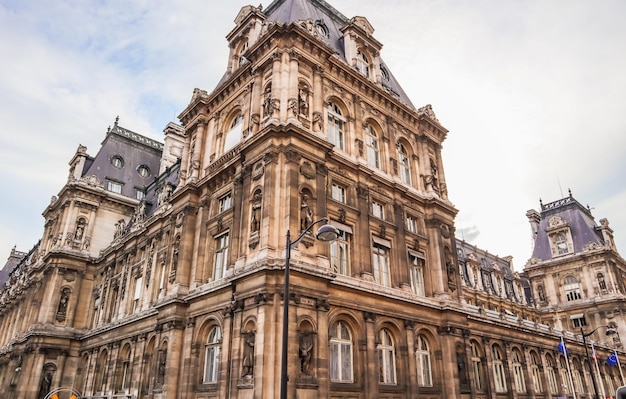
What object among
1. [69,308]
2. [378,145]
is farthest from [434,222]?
[69,308]

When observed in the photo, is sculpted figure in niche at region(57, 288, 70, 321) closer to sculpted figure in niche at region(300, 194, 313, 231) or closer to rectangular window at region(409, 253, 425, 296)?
sculpted figure in niche at region(300, 194, 313, 231)

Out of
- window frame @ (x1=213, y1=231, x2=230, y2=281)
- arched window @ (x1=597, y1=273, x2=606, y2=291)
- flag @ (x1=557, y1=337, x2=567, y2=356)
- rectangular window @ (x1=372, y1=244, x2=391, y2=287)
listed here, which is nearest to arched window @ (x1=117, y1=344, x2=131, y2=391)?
window frame @ (x1=213, y1=231, x2=230, y2=281)

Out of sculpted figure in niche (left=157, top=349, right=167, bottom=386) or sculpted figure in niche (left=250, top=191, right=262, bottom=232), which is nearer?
sculpted figure in niche (left=250, top=191, right=262, bottom=232)

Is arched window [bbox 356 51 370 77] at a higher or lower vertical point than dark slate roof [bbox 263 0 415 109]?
lower

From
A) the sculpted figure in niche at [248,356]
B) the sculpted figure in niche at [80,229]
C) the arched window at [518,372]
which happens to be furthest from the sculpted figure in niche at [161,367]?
the arched window at [518,372]

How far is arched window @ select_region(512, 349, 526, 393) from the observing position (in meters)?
32.7

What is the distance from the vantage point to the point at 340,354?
67.5 ft

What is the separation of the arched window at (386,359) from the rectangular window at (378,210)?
6511mm

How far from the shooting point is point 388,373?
22.3m

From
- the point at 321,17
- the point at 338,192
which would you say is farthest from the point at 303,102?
the point at 321,17

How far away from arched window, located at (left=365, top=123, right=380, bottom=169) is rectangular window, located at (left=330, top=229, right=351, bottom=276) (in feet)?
19.2

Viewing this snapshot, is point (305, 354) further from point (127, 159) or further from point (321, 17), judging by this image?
point (127, 159)

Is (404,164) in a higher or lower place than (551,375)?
higher

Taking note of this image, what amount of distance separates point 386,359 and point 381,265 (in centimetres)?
490
